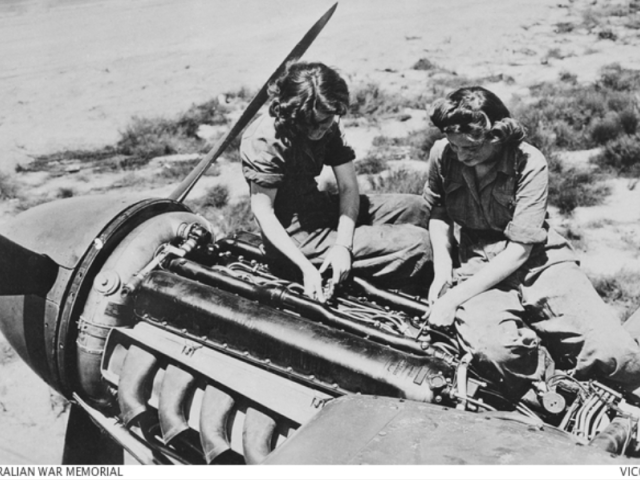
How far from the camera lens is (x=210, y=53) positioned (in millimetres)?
13305

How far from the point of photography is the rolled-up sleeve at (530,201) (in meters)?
3.09

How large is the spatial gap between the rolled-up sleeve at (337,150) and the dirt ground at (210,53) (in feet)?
12.9

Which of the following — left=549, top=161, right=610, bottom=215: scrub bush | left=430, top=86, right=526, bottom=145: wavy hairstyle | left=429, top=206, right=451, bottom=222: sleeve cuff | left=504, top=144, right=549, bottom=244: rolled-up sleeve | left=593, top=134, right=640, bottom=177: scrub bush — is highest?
left=430, top=86, right=526, bottom=145: wavy hairstyle

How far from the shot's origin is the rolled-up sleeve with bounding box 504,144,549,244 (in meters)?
3.09

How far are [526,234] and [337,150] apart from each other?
4.43 feet

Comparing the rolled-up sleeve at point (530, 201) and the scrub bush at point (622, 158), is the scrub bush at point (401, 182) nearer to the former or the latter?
the scrub bush at point (622, 158)

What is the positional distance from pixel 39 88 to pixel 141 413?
30.4 ft

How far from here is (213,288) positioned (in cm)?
337

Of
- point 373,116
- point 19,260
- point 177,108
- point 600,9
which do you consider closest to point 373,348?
point 19,260

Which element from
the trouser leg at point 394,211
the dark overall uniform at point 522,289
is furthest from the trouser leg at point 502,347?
the trouser leg at point 394,211

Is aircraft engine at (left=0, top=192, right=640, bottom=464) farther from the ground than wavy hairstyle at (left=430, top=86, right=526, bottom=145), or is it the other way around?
wavy hairstyle at (left=430, top=86, right=526, bottom=145)

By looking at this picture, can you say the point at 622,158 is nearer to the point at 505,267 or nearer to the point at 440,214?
the point at 440,214

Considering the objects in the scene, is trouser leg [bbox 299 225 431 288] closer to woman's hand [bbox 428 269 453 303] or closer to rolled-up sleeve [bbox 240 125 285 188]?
woman's hand [bbox 428 269 453 303]

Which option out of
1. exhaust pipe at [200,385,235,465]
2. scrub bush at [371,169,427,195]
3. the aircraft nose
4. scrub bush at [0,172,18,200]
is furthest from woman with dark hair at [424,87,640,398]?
scrub bush at [0,172,18,200]
